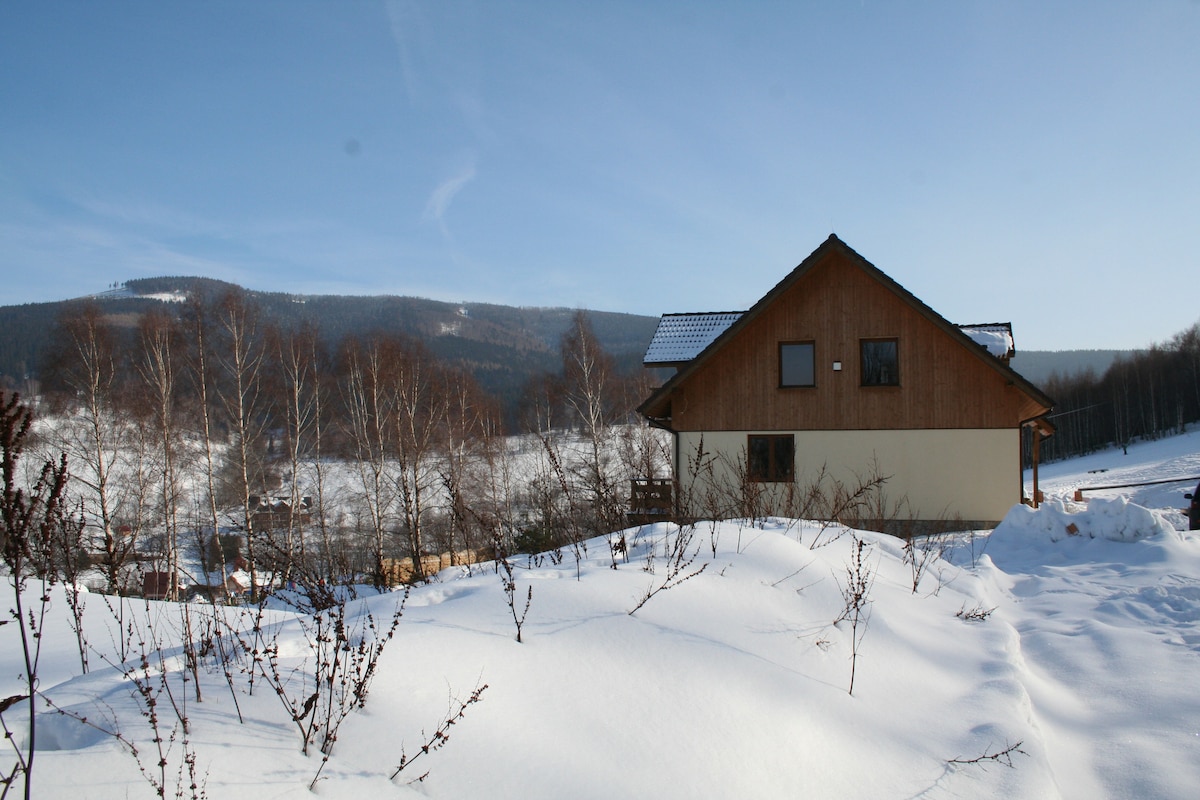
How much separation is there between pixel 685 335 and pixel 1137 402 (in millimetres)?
60072

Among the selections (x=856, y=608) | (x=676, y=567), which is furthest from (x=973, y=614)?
(x=676, y=567)

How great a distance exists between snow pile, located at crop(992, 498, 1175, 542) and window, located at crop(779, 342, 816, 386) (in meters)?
5.74

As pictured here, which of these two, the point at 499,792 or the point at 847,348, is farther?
the point at 847,348

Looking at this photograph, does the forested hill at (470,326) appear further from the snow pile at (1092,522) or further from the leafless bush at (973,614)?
the leafless bush at (973,614)

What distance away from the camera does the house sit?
609 inches

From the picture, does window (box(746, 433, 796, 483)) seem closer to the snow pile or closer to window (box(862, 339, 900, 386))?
window (box(862, 339, 900, 386))

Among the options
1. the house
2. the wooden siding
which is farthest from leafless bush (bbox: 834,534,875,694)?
the wooden siding

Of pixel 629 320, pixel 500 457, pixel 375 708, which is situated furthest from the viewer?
pixel 629 320

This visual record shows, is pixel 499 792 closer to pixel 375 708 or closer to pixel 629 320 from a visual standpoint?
pixel 375 708

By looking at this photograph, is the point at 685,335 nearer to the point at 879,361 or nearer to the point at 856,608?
the point at 879,361

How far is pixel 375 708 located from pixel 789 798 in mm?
1801

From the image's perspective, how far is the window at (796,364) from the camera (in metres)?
16.5

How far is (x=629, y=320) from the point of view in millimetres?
112250

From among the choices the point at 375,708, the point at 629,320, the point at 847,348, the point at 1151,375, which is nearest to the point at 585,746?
the point at 375,708
